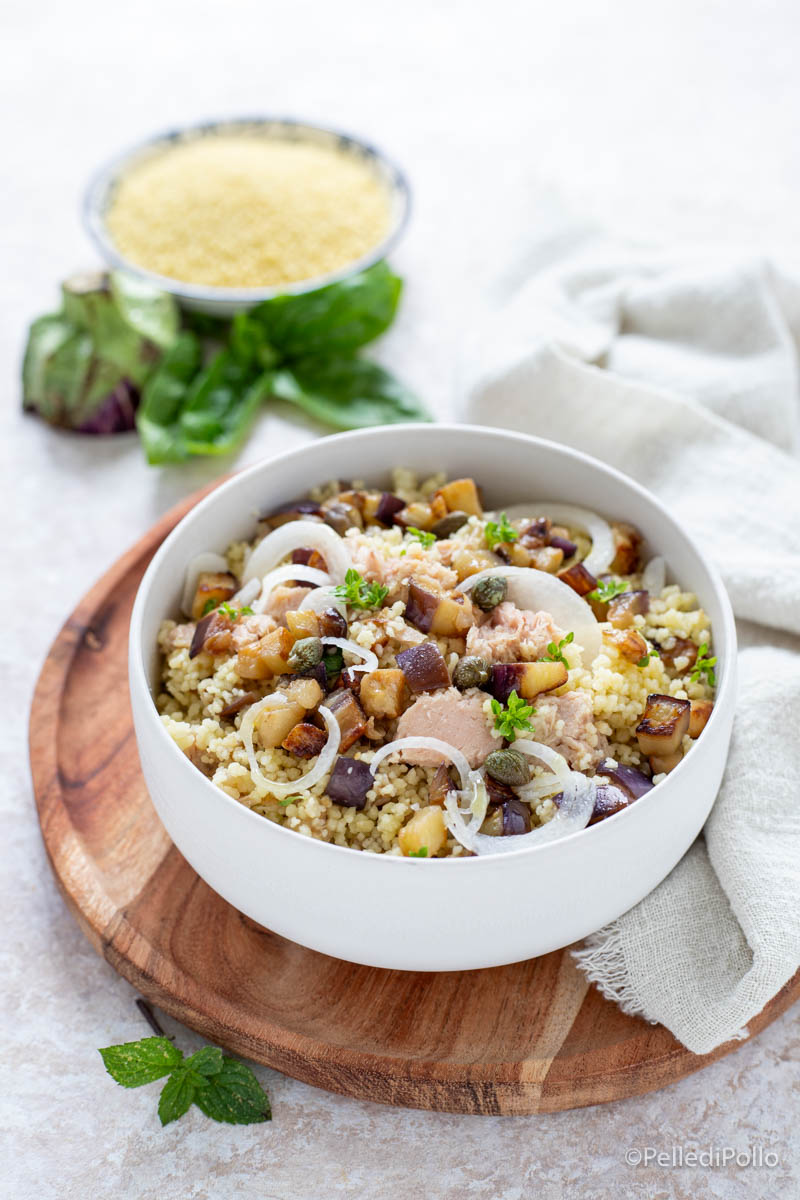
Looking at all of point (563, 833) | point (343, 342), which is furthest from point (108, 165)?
point (563, 833)

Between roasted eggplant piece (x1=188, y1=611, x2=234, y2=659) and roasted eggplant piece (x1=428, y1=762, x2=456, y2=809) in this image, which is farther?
roasted eggplant piece (x1=188, y1=611, x2=234, y2=659)

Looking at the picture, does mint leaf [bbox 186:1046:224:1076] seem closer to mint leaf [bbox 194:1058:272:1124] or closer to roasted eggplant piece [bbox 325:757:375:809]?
mint leaf [bbox 194:1058:272:1124]

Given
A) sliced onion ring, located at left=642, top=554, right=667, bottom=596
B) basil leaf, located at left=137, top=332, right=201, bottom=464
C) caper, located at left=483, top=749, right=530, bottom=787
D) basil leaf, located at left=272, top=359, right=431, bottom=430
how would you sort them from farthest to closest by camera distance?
basil leaf, located at left=272, top=359, right=431, bottom=430 → basil leaf, located at left=137, top=332, right=201, bottom=464 → sliced onion ring, located at left=642, top=554, right=667, bottom=596 → caper, located at left=483, top=749, right=530, bottom=787

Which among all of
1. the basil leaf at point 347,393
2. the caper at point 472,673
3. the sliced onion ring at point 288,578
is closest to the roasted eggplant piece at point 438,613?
the caper at point 472,673

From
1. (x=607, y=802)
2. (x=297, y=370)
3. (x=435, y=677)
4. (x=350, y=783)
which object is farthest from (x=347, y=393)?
(x=607, y=802)

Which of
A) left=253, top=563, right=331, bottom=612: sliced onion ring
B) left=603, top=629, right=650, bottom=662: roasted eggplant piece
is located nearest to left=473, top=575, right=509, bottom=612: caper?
left=603, top=629, right=650, bottom=662: roasted eggplant piece

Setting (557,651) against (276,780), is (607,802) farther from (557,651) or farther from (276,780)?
(276,780)

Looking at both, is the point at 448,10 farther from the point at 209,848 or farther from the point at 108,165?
the point at 209,848
